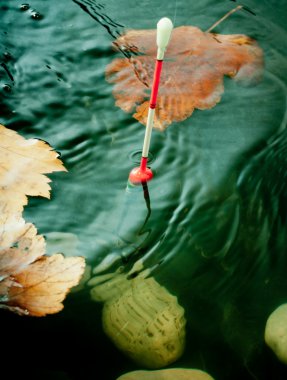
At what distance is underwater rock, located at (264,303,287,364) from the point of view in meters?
1.50

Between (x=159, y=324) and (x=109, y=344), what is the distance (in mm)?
197

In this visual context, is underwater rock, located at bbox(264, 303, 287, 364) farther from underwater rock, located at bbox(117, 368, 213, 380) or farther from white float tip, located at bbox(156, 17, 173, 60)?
white float tip, located at bbox(156, 17, 173, 60)

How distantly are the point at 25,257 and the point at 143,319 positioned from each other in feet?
1.59

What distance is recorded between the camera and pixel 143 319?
153 centimetres

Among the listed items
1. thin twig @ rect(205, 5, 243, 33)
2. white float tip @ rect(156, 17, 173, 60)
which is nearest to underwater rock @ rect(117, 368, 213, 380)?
white float tip @ rect(156, 17, 173, 60)

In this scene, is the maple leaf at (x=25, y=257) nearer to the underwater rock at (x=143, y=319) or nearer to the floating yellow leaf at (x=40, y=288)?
the floating yellow leaf at (x=40, y=288)

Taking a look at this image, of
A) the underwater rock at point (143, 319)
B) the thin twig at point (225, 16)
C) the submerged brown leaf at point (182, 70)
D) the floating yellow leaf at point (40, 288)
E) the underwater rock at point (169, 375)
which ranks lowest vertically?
the underwater rock at point (169, 375)

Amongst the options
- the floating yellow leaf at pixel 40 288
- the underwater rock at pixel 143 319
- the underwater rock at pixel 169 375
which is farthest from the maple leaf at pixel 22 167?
the underwater rock at pixel 169 375

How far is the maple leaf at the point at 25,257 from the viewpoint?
1.45 metres

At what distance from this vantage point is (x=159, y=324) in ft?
4.96

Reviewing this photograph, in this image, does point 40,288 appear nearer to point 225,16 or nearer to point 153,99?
point 153,99

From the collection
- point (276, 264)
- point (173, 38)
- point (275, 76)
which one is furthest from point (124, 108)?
point (276, 264)

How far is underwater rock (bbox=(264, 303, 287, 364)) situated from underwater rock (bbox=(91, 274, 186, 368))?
12.7 inches

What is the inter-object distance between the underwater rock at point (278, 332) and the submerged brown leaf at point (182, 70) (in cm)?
103
